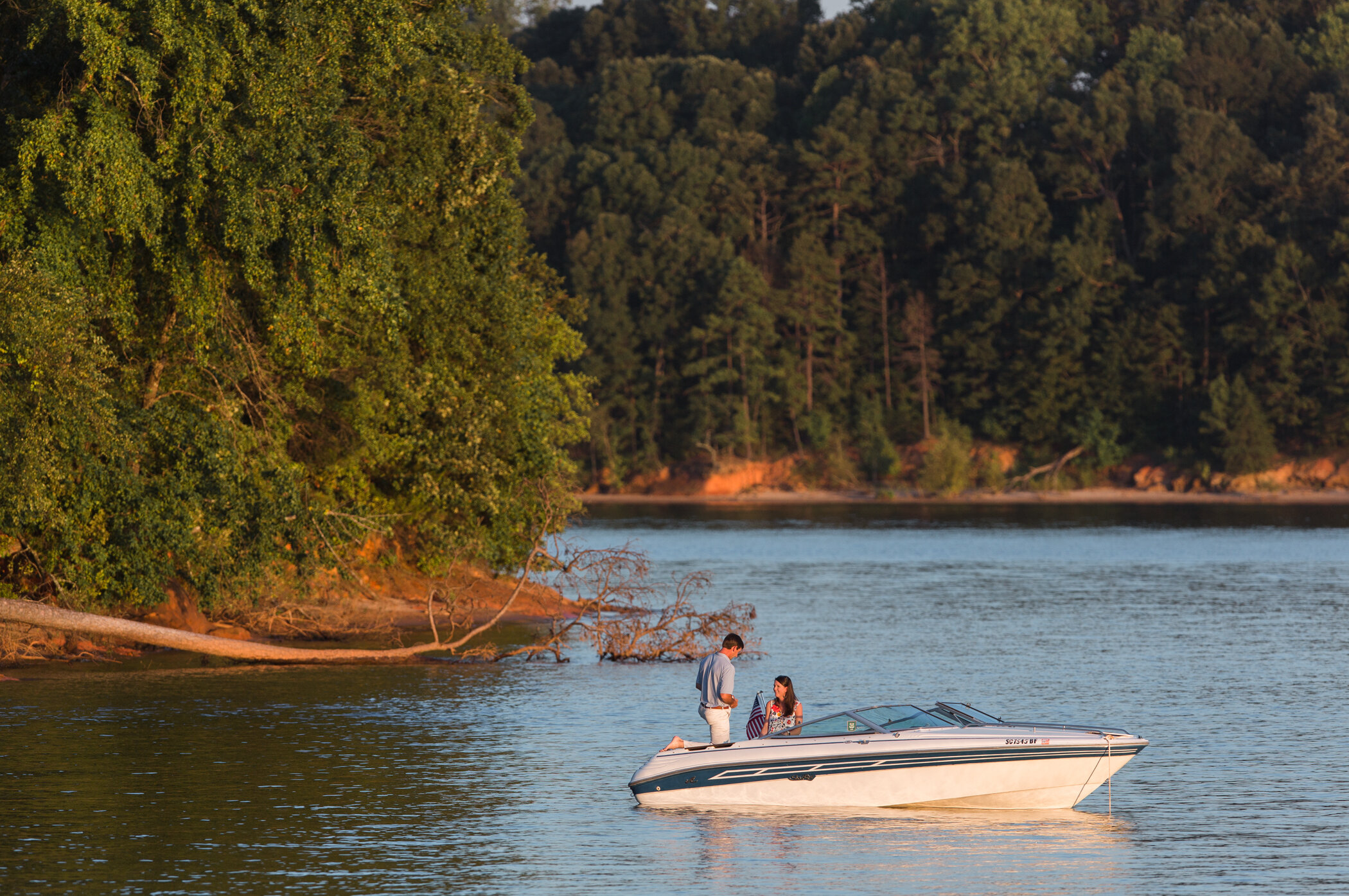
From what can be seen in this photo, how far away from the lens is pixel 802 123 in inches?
5940

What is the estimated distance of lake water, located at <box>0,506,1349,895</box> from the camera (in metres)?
17.5

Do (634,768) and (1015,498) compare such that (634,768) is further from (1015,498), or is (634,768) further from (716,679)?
(1015,498)

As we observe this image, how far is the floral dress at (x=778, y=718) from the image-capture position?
2041 centimetres

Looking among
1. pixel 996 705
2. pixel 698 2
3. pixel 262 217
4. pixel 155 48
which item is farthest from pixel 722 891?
pixel 698 2

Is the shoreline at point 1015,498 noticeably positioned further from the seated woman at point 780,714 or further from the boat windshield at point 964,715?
the seated woman at point 780,714

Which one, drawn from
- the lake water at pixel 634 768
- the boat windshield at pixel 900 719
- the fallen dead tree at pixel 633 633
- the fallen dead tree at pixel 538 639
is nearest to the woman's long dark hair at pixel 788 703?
the boat windshield at pixel 900 719

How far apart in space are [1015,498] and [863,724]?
108m

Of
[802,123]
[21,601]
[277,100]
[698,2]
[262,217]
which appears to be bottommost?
[21,601]

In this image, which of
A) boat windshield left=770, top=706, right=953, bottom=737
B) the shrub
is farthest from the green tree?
boat windshield left=770, top=706, right=953, bottom=737

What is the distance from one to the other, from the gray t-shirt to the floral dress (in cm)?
58

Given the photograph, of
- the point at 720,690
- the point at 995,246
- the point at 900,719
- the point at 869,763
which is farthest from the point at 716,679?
the point at 995,246

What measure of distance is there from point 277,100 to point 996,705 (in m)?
17.6

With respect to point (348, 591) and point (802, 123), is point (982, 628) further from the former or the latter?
point (802, 123)

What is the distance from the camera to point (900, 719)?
20.4m
